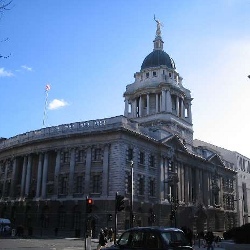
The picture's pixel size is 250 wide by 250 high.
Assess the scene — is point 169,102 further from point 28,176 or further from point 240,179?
point 240,179

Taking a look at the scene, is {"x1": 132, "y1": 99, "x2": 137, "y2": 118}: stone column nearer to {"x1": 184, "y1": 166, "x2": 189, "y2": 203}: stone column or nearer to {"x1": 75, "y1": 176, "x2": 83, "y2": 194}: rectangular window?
{"x1": 184, "y1": 166, "x2": 189, "y2": 203}: stone column

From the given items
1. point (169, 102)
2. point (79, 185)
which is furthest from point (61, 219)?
point (169, 102)

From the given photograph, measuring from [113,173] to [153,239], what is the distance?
109 ft

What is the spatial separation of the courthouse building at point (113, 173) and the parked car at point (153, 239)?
81.2ft

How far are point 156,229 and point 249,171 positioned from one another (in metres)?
85.9

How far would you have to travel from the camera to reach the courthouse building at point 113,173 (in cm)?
4709

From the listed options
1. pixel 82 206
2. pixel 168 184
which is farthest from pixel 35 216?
pixel 168 184

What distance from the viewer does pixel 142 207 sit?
4931cm

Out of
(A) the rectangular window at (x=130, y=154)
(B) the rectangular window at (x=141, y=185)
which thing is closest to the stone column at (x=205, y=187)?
(B) the rectangular window at (x=141, y=185)

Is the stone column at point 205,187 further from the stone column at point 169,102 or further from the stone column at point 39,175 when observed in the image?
the stone column at point 39,175

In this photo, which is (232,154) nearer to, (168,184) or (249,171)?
(249,171)

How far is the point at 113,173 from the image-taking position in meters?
46.2

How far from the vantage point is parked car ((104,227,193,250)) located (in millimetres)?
12992

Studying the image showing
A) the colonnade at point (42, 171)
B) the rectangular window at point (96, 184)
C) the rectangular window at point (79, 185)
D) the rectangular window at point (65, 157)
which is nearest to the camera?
the rectangular window at point (96, 184)
